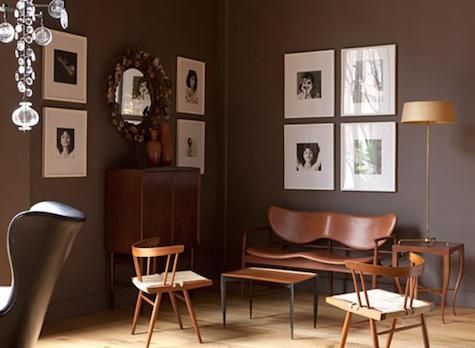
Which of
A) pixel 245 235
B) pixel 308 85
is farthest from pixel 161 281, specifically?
pixel 308 85

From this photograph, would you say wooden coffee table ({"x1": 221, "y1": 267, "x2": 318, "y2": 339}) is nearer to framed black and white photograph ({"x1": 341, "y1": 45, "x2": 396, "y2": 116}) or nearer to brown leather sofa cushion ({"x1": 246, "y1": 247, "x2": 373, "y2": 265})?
brown leather sofa cushion ({"x1": 246, "y1": 247, "x2": 373, "y2": 265})

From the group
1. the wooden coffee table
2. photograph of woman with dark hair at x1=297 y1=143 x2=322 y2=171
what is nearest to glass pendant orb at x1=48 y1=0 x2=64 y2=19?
the wooden coffee table

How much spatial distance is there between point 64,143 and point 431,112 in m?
3.21

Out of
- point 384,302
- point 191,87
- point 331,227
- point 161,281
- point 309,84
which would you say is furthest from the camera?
point 191,87

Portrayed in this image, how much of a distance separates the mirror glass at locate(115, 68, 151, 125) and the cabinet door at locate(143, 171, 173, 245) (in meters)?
0.68

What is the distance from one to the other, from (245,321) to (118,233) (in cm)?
140

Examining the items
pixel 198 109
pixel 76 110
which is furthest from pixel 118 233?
pixel 198 109

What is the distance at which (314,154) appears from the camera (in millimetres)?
7531

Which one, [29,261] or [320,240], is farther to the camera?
[320,240]

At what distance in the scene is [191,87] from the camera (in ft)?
25.2

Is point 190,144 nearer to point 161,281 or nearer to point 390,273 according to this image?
point 161,281

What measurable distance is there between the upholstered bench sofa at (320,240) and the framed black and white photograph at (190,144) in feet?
3.30

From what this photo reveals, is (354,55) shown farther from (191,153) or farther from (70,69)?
(70,69)

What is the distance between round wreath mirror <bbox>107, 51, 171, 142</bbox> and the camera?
6562mm
